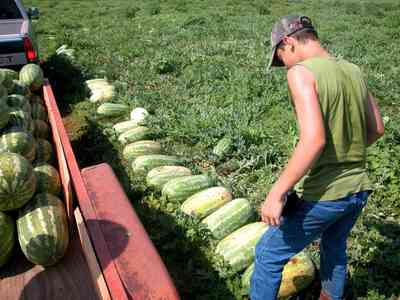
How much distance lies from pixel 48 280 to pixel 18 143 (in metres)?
1.29

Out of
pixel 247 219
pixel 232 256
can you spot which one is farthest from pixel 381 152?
pixel 232 256

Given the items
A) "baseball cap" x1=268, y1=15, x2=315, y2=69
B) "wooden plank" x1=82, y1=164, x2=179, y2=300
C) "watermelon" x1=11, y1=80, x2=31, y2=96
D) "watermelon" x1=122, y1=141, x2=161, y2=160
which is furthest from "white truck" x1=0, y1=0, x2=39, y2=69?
"baseball cap" x1=268, y1=15, x2=315, y2=69

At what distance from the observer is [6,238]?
2736 millimetres

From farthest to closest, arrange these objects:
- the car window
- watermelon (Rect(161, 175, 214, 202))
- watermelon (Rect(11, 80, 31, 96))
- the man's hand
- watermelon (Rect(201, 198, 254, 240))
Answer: the car window
watermelon (Rect(11, 80, 31, 96))
watermelon (Rect(161, 175, 214, 202))
watermelon (Rect(201, 198, 254, 240))
the man's hand

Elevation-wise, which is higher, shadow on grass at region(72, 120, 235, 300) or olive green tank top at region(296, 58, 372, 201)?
olive green tank top at region(296, 58, 372, 201)

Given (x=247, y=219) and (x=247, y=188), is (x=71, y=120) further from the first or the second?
(x=247, y=219)

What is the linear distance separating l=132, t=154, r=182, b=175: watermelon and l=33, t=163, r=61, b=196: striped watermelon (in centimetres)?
189

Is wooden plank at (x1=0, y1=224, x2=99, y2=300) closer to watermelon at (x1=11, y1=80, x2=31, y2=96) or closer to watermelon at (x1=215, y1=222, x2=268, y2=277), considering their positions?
watermelon at (x1=215, y1=222, x2=268, y2=277)

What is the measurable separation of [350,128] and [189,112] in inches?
182

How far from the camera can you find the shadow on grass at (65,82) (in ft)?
27.1

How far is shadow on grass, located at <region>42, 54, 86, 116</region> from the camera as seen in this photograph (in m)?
8.27

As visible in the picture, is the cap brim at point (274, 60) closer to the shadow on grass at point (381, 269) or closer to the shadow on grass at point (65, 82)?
the shadow on grass at point (381, 269)

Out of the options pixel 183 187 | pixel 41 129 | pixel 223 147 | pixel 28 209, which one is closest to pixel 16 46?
pixel 41 129

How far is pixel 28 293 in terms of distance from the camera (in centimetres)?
269
